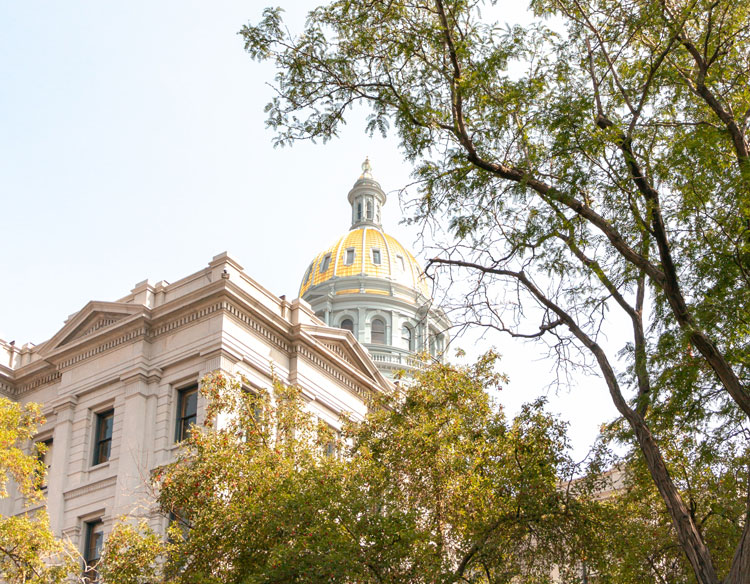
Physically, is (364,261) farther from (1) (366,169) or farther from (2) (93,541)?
(2) (93,541)

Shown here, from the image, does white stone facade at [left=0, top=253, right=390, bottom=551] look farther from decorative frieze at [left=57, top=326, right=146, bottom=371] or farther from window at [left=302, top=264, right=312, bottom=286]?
window at [left=302, top=264, right=312, bottom=286]

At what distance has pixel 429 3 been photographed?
48.5 ft

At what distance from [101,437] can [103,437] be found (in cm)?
10

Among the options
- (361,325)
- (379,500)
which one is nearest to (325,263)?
(361,325)

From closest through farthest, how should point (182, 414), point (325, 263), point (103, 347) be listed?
point (182, 414) < point (103, 347) < point (325, 263)

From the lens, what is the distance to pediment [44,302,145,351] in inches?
1258

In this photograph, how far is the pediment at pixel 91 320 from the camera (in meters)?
32.0

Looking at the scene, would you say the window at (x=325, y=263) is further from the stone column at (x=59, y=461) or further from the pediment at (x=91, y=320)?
the stone column at (x=59, y=461)

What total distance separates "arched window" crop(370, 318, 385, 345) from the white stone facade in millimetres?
32275

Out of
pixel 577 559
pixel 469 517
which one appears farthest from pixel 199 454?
pixel 577 559

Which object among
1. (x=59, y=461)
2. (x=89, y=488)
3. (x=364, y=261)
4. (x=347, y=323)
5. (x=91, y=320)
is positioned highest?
(x=364, y=261)

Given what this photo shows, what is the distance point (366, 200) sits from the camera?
84.9 metres

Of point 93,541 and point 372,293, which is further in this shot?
point 372,293

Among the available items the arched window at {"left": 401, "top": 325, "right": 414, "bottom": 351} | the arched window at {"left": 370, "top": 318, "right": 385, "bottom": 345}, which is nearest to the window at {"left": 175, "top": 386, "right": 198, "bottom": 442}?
the arched window at {"left": 370, "top": 318, "right": 385, "bottom": 345}
